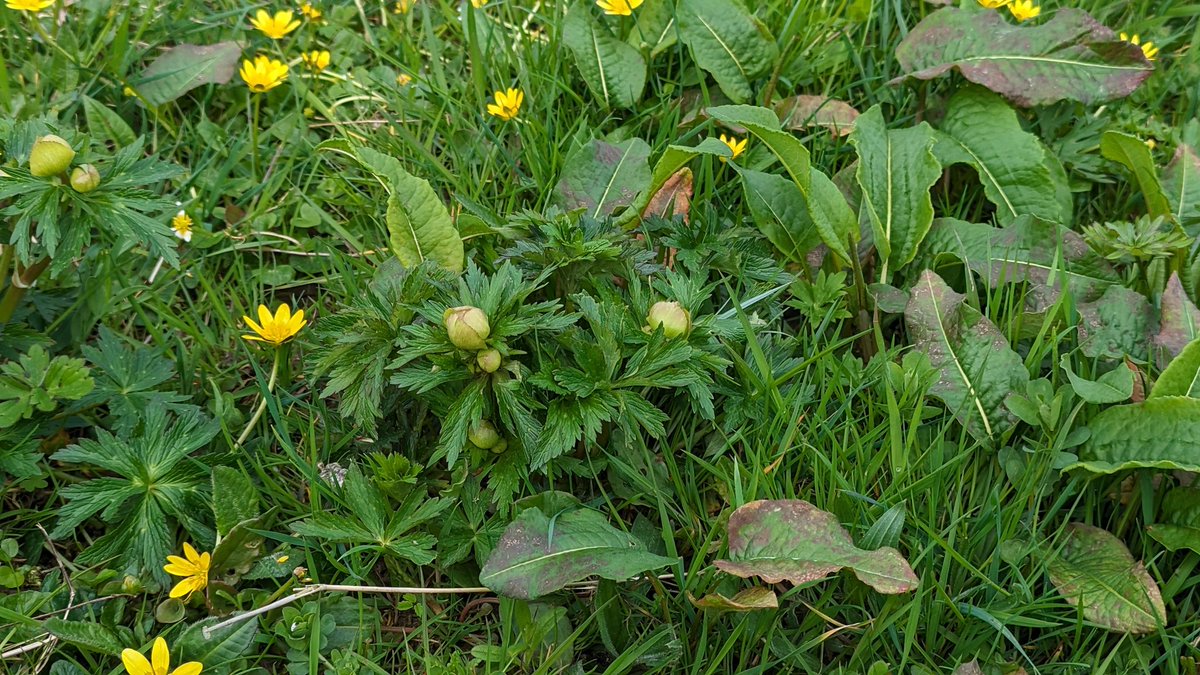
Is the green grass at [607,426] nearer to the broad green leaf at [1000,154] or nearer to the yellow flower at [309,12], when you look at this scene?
the broad green leaf at [1000,154]

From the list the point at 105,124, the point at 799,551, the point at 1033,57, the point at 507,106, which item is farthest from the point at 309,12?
the point at 799,551

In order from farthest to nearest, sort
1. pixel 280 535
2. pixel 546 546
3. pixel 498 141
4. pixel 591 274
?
pixel 498 141 < pixel 591 274 < pixel 280 535 < pixel 546 546

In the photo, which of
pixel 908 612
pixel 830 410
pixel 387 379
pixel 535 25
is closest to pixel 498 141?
pixel 535 25

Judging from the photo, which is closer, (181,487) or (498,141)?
(181,487)

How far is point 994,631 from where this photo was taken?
1.91 metres

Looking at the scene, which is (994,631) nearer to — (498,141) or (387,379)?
(387,379)

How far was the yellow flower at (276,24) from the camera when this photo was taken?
2.98m

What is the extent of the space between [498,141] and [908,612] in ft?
5.40

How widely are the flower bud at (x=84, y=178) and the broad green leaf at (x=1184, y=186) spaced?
2.54 metres

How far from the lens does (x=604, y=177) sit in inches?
99.3

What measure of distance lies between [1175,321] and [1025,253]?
0.38 metres

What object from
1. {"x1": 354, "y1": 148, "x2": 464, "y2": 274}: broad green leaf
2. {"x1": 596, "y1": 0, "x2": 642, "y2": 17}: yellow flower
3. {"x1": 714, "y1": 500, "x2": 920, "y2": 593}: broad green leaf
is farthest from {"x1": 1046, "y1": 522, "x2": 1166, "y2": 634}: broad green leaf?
{"x1": 596, "y1": 0, "x2": 642, "y2": 17}: yellow flower

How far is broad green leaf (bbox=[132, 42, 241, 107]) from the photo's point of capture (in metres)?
2.91

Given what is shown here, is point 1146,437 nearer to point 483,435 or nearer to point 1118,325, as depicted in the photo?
point 1118,325
